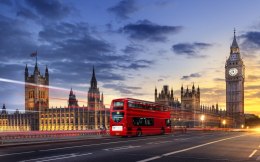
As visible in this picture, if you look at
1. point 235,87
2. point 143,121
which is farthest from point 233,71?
point 143,121

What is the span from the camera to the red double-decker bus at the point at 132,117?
36.1 meters

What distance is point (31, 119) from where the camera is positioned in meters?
143

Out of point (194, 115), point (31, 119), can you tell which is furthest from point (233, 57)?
point (31, 119)

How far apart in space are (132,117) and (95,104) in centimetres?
10118

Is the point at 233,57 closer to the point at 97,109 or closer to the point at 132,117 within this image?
the point at 97,109

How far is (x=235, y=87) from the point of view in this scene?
173875 mm

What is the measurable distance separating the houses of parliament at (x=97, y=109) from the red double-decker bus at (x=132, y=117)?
2565 inches

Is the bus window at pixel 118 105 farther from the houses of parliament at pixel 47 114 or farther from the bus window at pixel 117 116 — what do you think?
the houses of parliament at pixel 47 114

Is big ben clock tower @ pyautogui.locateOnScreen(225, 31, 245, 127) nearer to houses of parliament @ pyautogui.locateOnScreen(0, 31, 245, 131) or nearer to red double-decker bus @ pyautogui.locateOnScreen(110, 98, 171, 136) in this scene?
houses of parliament @ pyautogui.locateOnScreen(0, 31, 245, 131)

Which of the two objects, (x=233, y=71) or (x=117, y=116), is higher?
(x=233, y=71)

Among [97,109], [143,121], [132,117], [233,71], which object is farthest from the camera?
[233,71]

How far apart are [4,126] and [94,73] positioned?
44.6 m

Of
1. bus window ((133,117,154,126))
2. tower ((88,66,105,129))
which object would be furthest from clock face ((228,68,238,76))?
bus window ((133,117,154,126))

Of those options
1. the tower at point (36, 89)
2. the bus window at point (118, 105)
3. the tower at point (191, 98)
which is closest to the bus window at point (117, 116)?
the bus window at point (118, 105)
